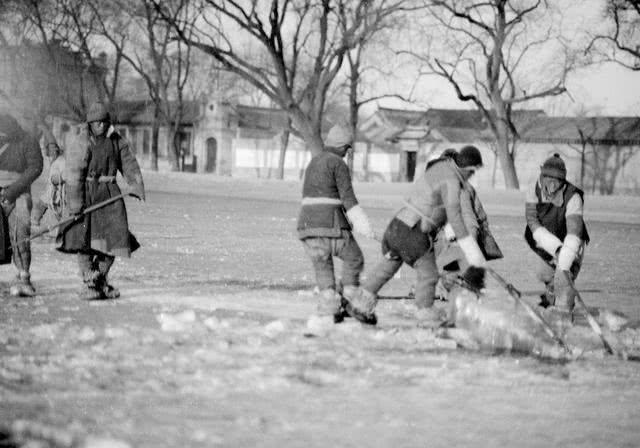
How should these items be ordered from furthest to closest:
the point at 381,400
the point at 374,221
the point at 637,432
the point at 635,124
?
the point at 635,124
the point at 374,221
the point at 381,400
the point at 637,432

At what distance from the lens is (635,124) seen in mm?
60531

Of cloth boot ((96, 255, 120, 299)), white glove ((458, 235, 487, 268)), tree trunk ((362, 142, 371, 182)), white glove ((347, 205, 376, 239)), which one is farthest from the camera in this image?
tree trunk ((362, 142, 371, 182))

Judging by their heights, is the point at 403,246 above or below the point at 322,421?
above

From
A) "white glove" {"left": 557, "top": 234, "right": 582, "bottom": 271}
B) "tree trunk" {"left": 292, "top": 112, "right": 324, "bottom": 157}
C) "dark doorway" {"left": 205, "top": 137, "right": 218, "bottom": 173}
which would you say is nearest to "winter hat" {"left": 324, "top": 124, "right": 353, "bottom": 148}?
"white glove" {"left": 557, "top": 234, "right": 582, "bottom": 271}

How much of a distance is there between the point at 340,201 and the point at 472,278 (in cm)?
124

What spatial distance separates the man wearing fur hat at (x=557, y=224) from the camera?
27.3ft

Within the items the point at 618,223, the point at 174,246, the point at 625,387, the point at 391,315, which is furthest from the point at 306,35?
the point at 625,387

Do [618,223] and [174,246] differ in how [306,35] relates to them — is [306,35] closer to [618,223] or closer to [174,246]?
[618,223]

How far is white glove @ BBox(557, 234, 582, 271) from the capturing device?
26.6 feet

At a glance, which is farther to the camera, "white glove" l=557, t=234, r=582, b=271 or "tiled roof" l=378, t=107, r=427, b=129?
"tiled roof" l=378, t=107, r=427, b=129

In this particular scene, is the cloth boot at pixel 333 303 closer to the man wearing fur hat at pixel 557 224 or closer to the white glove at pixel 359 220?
the white glove at pixel 359 220

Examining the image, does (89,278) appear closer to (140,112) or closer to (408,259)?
(408,259)

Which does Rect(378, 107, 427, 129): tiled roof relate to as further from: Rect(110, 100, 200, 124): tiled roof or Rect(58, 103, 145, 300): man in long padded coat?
Rect(58, 103, 145, 300): man in long padded coat

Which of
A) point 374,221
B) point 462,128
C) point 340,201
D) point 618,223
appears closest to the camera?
point 340,201
